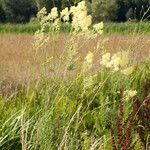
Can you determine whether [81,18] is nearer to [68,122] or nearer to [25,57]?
[68,122]

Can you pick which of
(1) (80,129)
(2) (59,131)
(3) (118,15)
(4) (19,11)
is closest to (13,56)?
(1) (80,129)

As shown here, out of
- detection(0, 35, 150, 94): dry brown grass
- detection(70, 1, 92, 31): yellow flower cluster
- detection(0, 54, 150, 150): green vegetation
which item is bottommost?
detection(0, 35, 150, 94): dry brown grass

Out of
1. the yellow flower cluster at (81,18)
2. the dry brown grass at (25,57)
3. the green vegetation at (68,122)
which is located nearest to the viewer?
the green vegetation at (68,122)

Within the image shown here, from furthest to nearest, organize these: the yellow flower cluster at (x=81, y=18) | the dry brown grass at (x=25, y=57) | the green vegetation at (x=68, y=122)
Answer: the dry brown grass at (x=25, y=57) → the yellow flower cluster at (x=81, y=18) → the green vegetation at (x=68, y=122)

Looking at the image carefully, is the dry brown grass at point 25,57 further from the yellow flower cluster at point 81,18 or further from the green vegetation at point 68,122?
the yellow flower cluster at point 81,18

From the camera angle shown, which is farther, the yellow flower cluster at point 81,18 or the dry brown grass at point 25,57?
the dry brown grass at point 25,57

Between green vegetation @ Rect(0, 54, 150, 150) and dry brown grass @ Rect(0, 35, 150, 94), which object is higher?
green vegetation @ Rect(0, 54, 150, 150)

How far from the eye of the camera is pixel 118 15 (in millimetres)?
48469

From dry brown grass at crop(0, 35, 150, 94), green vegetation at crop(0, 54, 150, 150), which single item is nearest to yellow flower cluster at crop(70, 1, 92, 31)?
green vegetation at crop(0, 54, 150, 150)

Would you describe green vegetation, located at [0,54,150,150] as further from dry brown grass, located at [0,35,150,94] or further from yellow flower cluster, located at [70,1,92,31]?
dry brown grass, located at [0,35,150,94]

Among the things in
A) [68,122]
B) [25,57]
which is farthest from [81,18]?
[25,57]

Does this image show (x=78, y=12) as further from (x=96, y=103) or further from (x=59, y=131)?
(x=96, y=103)

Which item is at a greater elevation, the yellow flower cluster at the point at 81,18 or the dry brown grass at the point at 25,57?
the yellow flower cluster at the point at 81,18

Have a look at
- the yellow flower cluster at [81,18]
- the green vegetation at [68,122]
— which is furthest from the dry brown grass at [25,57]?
the yellow flower cluster at [81,18]
